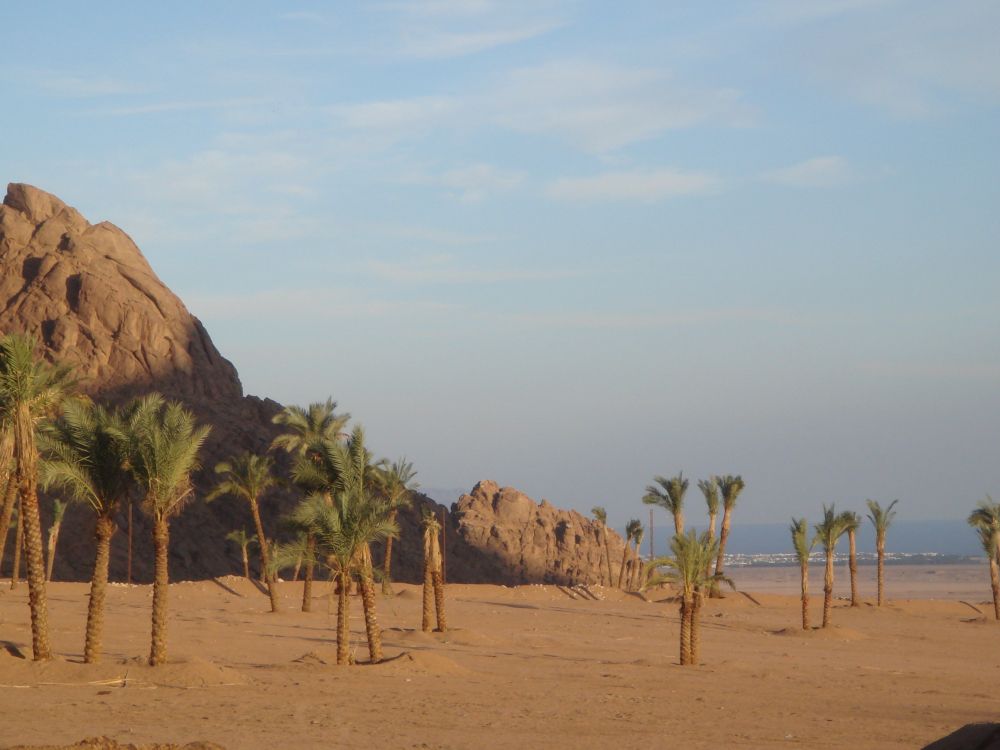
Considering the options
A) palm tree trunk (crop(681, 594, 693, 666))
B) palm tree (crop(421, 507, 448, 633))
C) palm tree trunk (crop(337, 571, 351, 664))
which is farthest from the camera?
palm tree (crop(421, 507, 448, 633))

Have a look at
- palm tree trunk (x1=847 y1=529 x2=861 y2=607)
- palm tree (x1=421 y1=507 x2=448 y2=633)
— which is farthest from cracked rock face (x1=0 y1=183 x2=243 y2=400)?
palm tree (x1=421 y1=507 x2=448 y2=633)

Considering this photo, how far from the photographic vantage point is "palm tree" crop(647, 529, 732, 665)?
93.9ft

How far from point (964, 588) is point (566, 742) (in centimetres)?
9113

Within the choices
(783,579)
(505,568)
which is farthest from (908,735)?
(783,579)

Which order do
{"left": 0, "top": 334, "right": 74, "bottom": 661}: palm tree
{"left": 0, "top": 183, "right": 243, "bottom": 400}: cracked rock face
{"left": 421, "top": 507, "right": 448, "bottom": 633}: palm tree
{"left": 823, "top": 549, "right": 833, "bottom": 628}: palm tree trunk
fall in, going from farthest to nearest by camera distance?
{"left": 0, "top": 183, "right": 243, "bottom": 400}: cracked rock face, {"left": 823, "top": 549, "right": 833, "bottom": 628}: palm tree trunk, {"left": 421, "top": 507, "right": 448, "bottom": 633}: palm tree, {"left": 0, "top": 334, "right": 74, "bottom": 661}: palm tree

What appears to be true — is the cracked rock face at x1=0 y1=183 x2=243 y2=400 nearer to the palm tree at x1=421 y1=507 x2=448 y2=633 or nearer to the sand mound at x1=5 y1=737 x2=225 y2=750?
the palm tree at x1=421 y1=507 x2=448 y2=633

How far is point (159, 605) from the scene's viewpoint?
2347 cm

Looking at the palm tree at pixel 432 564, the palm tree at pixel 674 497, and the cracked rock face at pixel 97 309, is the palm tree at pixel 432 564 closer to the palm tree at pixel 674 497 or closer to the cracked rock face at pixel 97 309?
the palm tree at pixel 674 497

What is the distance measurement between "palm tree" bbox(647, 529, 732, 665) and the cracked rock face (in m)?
59.4

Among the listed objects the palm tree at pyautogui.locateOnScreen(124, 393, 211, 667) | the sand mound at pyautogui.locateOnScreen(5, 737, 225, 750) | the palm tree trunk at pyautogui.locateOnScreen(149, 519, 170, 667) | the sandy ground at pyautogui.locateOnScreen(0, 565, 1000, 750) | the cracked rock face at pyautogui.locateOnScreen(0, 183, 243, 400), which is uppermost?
the cracked rock face at pyautogui.locateOnScreen(0, 183, 243, 400)

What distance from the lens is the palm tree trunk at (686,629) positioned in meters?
29.2

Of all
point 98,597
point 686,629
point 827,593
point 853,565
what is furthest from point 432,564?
point 853,565

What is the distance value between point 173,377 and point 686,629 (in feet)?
204

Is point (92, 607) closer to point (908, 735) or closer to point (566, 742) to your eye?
point (566, 742)
